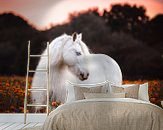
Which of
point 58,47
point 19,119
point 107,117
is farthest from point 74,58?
point 107,117

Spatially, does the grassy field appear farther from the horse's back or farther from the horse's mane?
the horse's mane

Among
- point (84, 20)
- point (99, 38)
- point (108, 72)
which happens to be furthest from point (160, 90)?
point (84, 20)

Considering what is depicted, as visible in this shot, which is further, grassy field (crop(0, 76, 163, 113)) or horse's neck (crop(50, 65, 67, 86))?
grassy field (crop(0, 76, 163, 113))

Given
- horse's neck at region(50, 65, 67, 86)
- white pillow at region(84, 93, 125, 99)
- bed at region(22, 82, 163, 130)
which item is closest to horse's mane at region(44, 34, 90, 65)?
horse's neck at region(50, 65, 67, 86)

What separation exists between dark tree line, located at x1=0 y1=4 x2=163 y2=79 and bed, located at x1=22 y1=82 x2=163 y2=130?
2594 mm

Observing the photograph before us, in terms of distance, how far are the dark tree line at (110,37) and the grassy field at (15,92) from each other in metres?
0.14

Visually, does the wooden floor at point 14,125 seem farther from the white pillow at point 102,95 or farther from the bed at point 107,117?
the bed at point 107,117

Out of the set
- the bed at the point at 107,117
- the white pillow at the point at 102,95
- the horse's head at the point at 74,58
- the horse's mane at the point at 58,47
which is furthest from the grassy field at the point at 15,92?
the bed at the point at 107,117

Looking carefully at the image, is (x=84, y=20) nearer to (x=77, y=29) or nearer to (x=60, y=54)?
(x=77, y=29)

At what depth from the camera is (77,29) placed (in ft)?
24.6

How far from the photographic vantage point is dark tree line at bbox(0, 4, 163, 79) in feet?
24.5

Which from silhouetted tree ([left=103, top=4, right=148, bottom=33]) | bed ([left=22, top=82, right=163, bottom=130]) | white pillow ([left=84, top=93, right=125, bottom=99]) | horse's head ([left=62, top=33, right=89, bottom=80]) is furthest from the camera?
silhouetted tree ([left=103, top=4, right=148, bottom=33])

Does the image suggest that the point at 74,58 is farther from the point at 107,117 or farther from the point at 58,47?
the point at 107,117

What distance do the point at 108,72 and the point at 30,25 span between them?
1803mm
